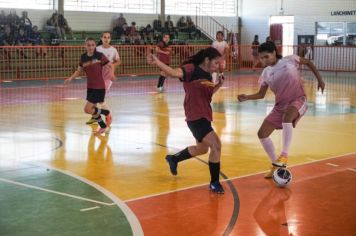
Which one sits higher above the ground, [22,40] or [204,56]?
[22,40]

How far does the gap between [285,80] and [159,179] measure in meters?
2.15

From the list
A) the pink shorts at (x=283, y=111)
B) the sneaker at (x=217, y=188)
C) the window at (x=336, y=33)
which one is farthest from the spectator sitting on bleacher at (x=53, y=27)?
the sneaker at (x=217, y=188)

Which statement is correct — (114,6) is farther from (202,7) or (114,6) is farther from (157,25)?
(202,7)

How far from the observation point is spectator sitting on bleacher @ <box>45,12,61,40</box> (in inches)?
1096

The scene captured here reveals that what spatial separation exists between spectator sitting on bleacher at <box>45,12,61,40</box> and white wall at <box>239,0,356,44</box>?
14.9m

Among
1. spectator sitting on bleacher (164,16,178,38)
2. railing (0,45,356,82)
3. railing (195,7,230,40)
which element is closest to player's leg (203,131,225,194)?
railing (0,45,356,82)

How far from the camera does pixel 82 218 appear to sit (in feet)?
20.2

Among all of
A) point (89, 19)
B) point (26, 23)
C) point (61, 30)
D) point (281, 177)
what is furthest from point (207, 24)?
point (281, 177)

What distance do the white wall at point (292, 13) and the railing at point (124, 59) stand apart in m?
1.80

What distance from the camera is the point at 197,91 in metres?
7.32

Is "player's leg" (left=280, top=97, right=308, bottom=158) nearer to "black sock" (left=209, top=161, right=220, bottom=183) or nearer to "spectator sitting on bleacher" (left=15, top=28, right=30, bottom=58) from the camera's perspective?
"black sock" (left=209, top=161, right=220, bottom=183)

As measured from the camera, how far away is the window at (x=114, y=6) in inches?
1216

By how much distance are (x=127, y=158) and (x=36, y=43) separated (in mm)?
18380

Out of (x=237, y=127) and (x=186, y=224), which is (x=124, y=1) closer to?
(x=237, y=127)
